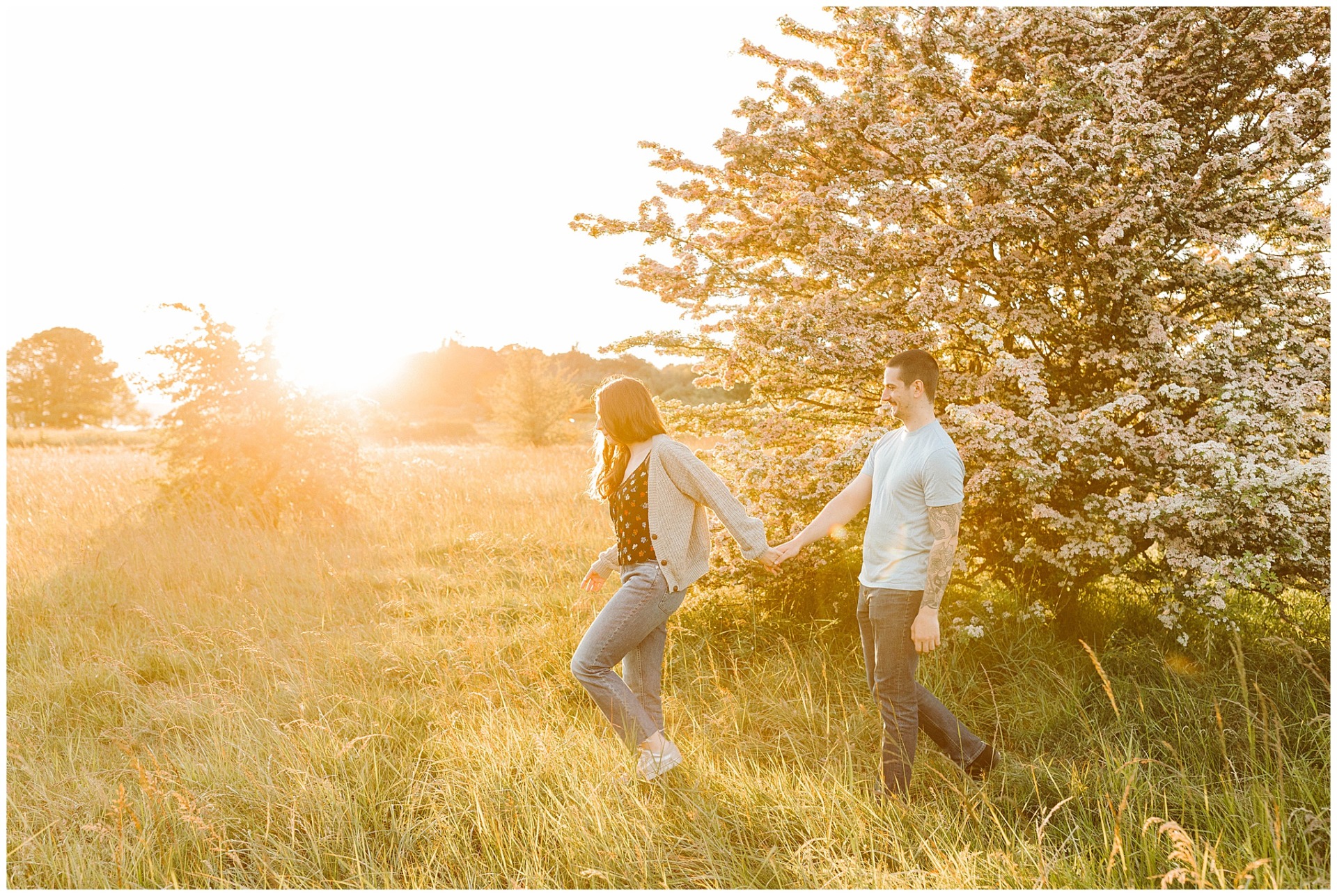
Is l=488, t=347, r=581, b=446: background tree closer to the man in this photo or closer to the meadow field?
the meadow field

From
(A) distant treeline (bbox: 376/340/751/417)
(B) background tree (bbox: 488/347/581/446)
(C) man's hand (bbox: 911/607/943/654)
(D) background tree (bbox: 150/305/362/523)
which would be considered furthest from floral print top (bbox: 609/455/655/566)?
(A) distant treeline (bbox: 376/340/751/417)

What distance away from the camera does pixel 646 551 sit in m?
3.74

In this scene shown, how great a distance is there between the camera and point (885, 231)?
16.3 ft

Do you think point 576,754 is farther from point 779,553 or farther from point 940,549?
point 940,549

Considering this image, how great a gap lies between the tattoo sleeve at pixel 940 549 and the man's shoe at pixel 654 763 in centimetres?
143

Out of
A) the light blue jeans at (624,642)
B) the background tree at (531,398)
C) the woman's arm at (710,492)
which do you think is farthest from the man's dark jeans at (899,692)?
the background tree at (531,398)

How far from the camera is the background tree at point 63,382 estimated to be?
52.2 metres

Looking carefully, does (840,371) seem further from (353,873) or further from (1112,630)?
(353,873)

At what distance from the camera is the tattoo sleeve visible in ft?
10.7

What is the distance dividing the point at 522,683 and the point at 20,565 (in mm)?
6409

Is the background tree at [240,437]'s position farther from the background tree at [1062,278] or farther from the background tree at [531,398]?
the background tree at [531,398]

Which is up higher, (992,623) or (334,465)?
(334,465)

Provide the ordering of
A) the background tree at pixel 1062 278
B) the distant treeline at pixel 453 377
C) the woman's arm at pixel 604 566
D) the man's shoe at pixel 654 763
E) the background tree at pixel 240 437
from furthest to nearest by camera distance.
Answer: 1. the distant treeline at pixel 453 377
2. the background tree at pixel 240 437
3. the background tree at pixel 1062 278
4. the woman's arm at pixel 604 566
5. the man's shoe at pixel 654 763

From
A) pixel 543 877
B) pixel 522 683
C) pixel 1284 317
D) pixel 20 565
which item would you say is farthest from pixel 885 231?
pixel 20 565
